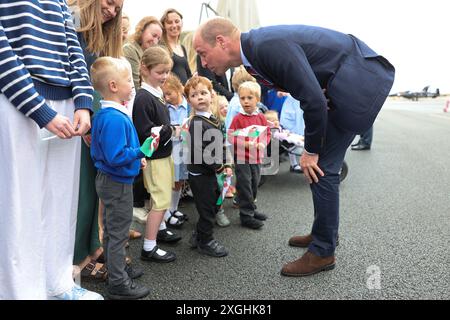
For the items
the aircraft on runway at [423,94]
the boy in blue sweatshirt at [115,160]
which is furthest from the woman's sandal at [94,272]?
the aircraft on runway at [423,94]

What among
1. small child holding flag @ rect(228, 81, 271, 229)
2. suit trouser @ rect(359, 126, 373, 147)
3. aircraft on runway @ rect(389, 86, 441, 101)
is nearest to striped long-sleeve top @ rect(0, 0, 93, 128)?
small child holding flag @ rect(228, 81, 271, 229)

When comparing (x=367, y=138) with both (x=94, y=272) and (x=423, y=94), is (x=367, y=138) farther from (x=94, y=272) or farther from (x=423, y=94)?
(x=423, y=94)

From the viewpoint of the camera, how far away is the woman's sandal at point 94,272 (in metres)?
2.31

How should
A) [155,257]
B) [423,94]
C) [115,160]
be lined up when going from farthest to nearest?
1. [423,94]
2. [155,257]
3. [115,160]

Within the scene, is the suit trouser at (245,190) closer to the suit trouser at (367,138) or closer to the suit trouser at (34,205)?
the suit trouser at (34,205)

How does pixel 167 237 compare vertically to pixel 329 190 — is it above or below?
below

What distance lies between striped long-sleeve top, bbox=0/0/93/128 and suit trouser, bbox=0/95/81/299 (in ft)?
0.21

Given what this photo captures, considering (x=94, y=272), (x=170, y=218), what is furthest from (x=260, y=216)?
(x=94, y=272)

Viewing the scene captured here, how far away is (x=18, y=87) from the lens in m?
1.46

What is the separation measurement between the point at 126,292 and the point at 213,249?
0.77 m

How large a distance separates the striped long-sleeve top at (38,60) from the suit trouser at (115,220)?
1.56 feet

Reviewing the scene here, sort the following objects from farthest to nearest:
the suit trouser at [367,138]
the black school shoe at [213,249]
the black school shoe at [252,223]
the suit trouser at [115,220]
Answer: the suit trouser at [367,138], the black school shoe at [252,223], the black school shoe at [213,249], the suit trouser at [115,220]

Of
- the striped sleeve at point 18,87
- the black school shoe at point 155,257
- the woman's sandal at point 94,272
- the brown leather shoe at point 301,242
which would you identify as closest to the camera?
the striped sleeve at point 18,87
